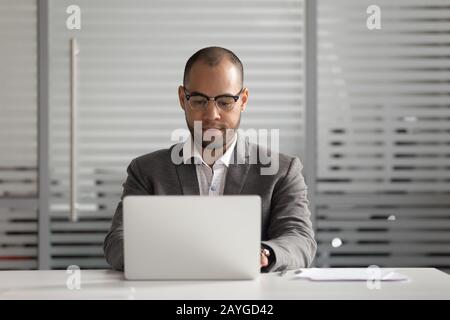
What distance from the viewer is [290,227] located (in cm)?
233

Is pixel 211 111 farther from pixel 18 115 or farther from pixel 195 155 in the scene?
pixel 18 115

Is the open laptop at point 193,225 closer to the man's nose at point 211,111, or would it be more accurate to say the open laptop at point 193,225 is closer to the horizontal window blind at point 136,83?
the man's nose at point 211,111

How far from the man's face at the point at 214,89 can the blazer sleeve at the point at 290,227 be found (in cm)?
28

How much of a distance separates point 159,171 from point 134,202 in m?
0.72

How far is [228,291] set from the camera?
1.69 metres

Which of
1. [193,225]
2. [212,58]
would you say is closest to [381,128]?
[212,58]

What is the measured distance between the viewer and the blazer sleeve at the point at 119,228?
2152mm

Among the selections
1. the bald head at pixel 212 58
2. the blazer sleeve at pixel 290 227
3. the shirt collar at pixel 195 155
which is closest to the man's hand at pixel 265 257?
the blazer sleeve at pixel 290 227

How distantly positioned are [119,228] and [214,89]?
53cm

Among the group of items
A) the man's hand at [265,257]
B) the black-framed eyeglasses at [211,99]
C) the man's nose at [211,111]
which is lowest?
the man's hand at [265,257]

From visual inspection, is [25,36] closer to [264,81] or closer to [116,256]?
[264,81]

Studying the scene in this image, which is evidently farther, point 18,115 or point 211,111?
point 18,115

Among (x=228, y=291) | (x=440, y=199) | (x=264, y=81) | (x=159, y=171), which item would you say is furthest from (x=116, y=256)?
(x=440, y=199)

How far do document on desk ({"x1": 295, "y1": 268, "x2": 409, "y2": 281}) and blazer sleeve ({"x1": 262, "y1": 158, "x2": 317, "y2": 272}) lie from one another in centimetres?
9
